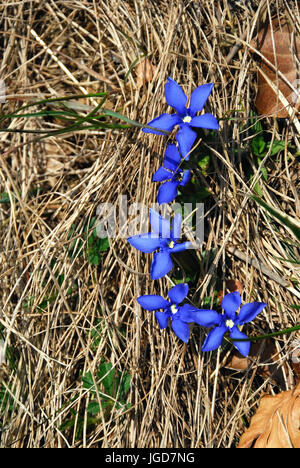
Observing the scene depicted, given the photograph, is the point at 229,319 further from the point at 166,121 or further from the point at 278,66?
the point at 278,66

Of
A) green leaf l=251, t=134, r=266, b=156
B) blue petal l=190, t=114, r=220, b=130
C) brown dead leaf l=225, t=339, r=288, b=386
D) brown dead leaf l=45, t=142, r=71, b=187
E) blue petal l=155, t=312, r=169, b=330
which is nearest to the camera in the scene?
blue petal l=190, t=114, r=220, b=130

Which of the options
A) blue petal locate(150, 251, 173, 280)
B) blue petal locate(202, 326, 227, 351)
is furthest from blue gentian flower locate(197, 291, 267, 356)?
blue petal locate(150, 251, 173, 280)

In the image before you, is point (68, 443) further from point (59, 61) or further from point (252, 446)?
point (59, 61)

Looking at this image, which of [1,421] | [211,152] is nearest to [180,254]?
[211,152]

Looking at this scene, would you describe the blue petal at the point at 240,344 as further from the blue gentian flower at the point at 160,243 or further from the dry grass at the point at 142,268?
the blue gentian flower at the point at 160,243

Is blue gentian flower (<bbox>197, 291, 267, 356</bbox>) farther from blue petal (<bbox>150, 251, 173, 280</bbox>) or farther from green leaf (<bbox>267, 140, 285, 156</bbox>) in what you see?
green leaf (<bbox>267, 140, 285, 156</bbox>)

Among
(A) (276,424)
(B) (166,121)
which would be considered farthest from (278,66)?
(A) (276,424)
